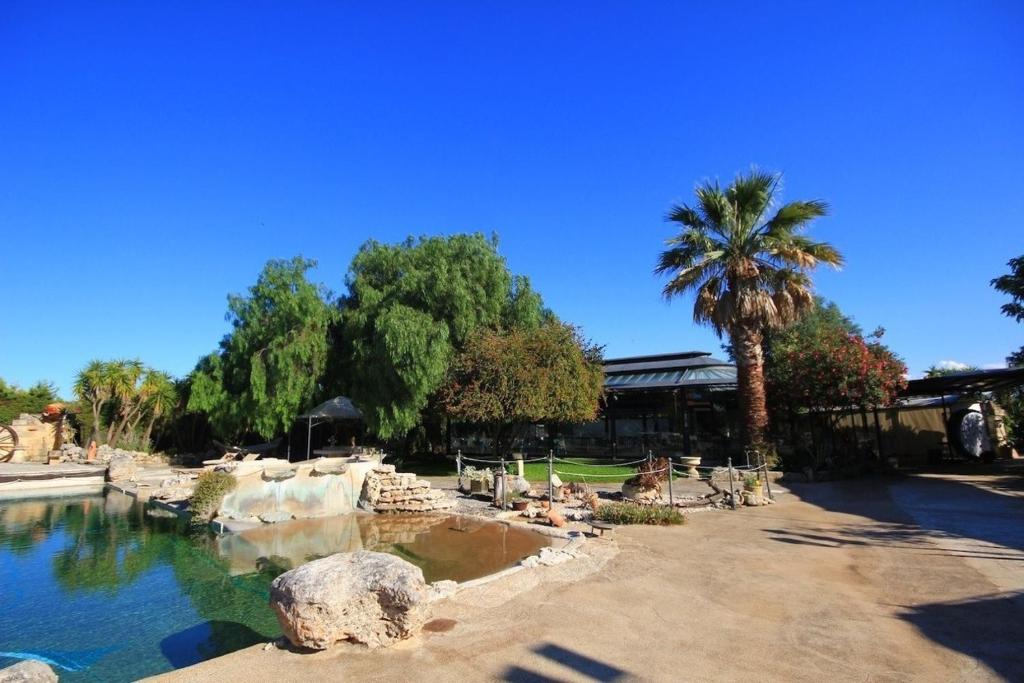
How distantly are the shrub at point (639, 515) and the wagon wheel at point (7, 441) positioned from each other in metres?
28.7

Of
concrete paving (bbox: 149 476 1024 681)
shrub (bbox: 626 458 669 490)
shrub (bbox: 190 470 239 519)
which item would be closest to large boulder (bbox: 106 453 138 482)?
shrub (bbox: 190 470 239 519)

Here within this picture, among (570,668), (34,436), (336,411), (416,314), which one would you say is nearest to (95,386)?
(34,436)

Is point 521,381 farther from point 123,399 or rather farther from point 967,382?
point 123,399

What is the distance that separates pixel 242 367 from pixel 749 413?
20491 mm

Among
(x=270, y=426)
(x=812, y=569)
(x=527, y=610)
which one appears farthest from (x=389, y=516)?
(x=270, y=426)

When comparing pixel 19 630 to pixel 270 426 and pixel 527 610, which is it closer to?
pixel 527 610

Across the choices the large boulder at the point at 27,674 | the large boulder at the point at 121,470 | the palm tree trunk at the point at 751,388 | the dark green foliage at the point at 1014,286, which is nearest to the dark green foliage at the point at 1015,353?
the dark green foliage at the point at 1014,286

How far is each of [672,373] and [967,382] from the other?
9702mm

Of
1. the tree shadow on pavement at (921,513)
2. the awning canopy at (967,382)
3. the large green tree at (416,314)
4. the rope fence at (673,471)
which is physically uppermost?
the large green tree at (416,314)

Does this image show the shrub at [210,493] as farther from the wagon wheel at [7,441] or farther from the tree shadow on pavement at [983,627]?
the wagon wheel at [7,441]

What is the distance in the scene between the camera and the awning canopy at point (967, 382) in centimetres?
1513

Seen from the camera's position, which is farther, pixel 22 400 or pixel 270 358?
pixel 22 400

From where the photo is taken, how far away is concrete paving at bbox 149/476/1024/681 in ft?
13.7

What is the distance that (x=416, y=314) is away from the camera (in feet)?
64.7
